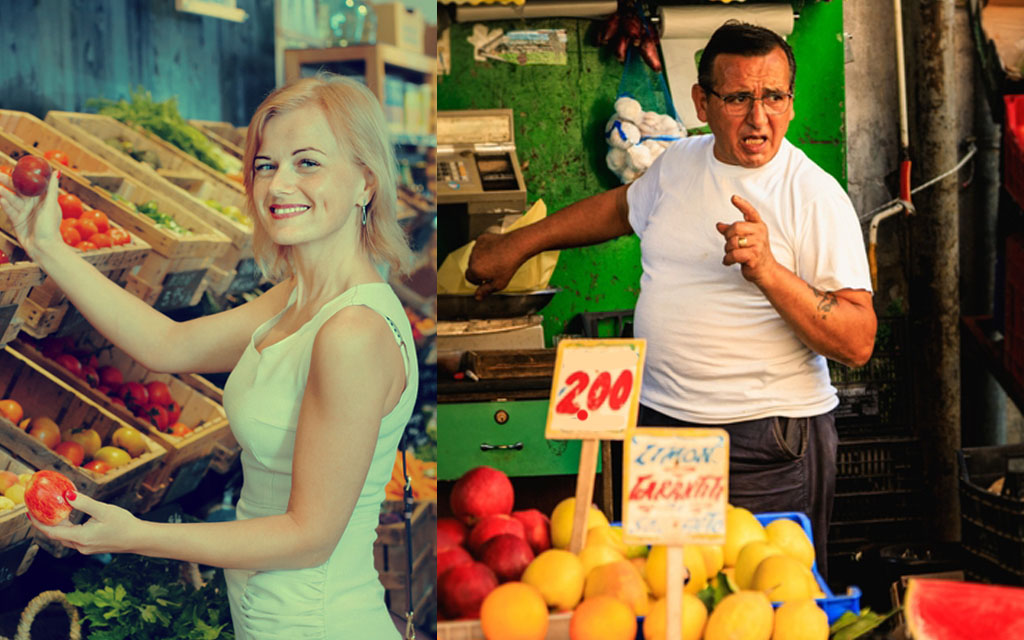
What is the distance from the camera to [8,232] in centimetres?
157

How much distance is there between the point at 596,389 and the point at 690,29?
314cm

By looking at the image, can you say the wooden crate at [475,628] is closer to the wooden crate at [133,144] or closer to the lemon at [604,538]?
the lemon at [604,538]

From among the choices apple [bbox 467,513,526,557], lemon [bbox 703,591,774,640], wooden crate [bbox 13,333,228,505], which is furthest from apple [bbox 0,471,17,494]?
lemon [bbox 703,591,774,640]

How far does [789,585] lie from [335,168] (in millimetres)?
938

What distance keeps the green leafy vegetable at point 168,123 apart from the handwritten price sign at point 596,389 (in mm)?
625

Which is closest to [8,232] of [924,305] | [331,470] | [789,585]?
[331,470]

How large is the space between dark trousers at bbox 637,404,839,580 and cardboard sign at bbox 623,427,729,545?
936mm

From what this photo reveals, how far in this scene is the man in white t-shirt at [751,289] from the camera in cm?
228

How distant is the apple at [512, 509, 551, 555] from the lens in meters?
1.73

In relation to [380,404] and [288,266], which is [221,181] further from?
[380,404]

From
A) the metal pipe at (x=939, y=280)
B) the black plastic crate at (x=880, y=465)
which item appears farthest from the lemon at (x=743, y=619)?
the metal pipe at (x=939, y=280)

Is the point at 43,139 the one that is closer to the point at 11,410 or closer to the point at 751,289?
the point at 11,410

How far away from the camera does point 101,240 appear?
162 centimetres

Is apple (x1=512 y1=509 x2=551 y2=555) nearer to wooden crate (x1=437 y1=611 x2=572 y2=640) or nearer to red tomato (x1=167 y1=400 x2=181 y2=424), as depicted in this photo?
wooden crate (x1=437 y1=611 x2=572 y2=640)
